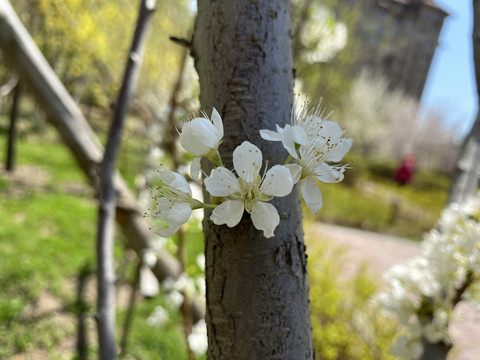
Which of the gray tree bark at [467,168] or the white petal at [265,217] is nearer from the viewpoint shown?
the white petal at [265,217]

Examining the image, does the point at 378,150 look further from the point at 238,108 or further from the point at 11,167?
the point at 238,108

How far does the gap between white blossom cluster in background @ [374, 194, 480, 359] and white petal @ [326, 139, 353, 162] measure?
2.63 ft

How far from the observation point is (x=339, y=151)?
Result: 57 centimetres

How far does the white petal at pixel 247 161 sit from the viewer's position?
47 cm

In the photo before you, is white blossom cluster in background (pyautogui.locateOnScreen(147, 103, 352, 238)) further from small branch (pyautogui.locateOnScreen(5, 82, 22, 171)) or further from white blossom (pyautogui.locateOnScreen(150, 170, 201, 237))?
small branch (pyautogui.locateOnScreen(5, 82, 22, 171))

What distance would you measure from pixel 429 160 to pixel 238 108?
28848mm

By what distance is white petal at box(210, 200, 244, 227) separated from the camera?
47 cm

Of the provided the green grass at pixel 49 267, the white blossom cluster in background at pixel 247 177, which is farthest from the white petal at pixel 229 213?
the green grass at pixel 49 267

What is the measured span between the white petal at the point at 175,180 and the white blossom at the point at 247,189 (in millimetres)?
60

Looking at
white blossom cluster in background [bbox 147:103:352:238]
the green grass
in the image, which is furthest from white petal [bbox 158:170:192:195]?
the green grass

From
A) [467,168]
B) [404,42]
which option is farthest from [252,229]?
[404,42]

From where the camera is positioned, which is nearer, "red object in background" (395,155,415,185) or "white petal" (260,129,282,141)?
"white petal" (260,129,282,141)

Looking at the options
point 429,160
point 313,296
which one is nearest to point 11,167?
point 313,296

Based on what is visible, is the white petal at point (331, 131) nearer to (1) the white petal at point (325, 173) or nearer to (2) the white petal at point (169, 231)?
(1) the white petal at point (325, 173)
